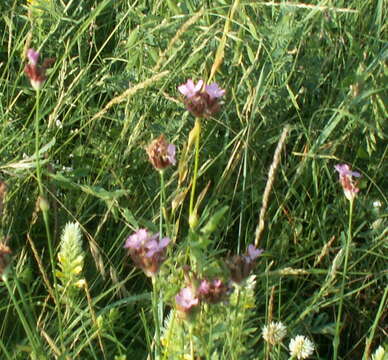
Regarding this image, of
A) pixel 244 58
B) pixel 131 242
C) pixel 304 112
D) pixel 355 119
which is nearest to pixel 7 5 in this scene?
pixel 244 58

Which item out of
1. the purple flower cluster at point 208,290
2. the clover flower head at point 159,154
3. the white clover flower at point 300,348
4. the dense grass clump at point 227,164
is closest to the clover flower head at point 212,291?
the purple flower cluster at point 208,290

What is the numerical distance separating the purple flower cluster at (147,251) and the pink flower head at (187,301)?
0.05 metres

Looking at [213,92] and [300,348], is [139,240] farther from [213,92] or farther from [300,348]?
[300,348]

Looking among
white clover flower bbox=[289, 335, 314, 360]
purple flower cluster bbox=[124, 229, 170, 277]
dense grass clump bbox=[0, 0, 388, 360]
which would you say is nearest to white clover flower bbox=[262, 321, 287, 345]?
white clover flower bbox=[289, 335, 314, 360]

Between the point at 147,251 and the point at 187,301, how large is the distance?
82mm

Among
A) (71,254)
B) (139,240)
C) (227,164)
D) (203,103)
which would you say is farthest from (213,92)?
(227,164)

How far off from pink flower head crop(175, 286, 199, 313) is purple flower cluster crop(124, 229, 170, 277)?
0.16ft

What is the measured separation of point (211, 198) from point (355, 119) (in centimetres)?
32

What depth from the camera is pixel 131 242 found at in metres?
1.08

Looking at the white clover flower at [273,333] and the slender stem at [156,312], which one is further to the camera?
the white clover flower at [273,333]

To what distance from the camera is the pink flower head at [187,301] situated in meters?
1.04

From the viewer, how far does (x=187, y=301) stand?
105 cm

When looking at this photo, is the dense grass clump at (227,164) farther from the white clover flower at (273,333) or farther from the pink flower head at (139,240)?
the pink flower head at (139,240)

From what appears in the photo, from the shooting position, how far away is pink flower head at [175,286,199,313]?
40.9 inches
